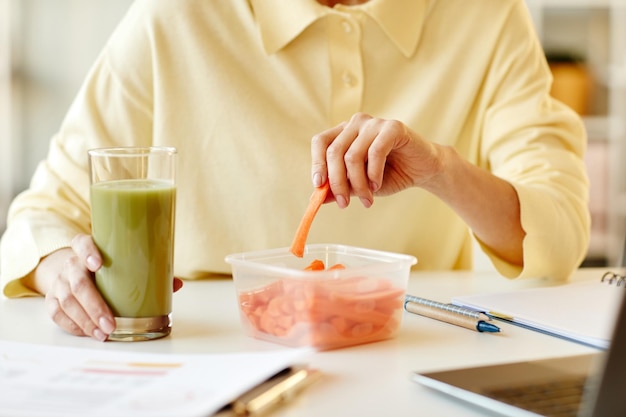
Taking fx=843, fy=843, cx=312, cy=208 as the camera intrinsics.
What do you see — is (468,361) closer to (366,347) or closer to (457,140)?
(366,347)

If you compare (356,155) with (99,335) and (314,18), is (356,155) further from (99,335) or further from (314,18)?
(314,18)

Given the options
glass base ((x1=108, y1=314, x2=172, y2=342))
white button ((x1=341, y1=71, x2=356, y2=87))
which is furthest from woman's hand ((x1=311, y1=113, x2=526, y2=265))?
white button ((x1=341, y1=71, x2=356, y2=87))

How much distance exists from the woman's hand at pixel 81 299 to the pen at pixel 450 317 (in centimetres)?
38

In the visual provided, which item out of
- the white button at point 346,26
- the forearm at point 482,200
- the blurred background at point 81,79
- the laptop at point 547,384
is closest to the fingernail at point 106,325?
the laptop at point 547,384

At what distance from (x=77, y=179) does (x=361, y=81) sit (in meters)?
0.53

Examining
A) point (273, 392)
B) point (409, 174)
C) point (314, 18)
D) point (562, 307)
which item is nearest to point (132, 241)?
point (273, 392)

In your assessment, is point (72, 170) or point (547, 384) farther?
point (72, 170)

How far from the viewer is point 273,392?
690 millimetres

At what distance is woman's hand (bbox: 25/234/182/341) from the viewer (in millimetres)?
923

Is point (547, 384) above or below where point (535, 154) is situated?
below

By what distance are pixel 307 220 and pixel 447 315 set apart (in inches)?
8.2

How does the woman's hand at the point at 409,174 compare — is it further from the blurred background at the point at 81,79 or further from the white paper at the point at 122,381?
the blurred background at the point at 81,79

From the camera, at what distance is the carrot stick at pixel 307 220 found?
0.97 meters

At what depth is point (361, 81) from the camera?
1.52 m
